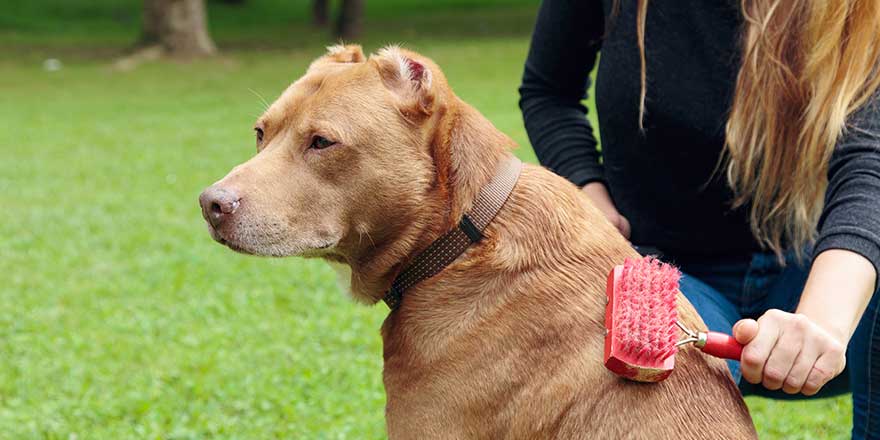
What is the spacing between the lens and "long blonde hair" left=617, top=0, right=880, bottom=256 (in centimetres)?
293

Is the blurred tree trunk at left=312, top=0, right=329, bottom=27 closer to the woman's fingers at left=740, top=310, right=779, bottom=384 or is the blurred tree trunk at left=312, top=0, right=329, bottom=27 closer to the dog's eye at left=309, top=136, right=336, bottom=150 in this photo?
the dog's eye at left=309, top=136, right=336, bottom=150

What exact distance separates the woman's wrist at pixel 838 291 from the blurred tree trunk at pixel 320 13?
30715 mm

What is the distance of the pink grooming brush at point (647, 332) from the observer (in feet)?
8.15

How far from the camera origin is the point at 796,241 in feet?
11.1

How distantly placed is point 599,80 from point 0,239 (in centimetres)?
627

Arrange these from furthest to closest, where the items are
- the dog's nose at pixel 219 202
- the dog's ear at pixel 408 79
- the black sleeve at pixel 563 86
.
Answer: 1. the black sleeve at pixel 563 86
2. the dog's ear at pixel 408 79
3. the dog's nose at pixel 219 202

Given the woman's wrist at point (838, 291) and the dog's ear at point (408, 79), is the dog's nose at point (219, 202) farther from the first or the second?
the woman's wrist at point (838, 291)

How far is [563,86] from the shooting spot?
13.3 feet

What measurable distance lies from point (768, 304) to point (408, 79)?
1.57 meters

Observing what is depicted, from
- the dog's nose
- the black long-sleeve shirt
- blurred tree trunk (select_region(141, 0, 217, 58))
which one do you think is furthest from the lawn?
blurred tree trunk (select_region(141, 0, 217, 58))

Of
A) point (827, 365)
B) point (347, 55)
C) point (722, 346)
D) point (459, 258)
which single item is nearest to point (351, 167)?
point (459, 258)

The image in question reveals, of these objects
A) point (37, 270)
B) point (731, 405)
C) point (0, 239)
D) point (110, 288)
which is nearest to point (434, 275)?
point (731, 405)

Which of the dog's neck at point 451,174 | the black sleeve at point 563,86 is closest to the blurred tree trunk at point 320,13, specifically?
the black sleeve at point 563,86

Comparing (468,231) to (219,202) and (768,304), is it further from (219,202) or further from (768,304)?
(768,304)
